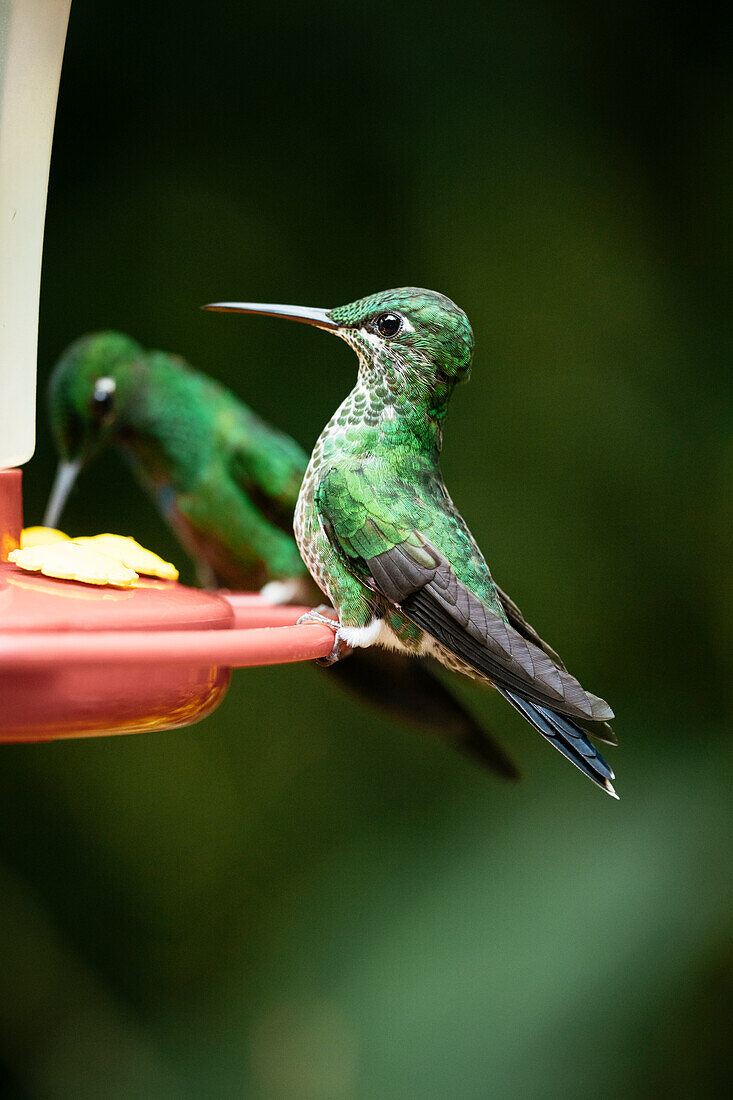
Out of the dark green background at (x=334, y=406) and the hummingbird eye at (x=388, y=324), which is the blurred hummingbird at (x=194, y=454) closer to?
the dark green background at (x=334, y=406)

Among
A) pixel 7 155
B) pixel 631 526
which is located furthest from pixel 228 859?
pixel 7 155

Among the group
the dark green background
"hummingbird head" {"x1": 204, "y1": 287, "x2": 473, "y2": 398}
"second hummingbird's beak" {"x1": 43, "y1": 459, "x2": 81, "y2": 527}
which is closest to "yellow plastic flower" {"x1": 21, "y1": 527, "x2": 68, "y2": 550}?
"hummingbird head" {"x1": 204, "y1": 287, "x2": 473, "y2": 398}

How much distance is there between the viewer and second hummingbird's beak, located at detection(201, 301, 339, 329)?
117 cm

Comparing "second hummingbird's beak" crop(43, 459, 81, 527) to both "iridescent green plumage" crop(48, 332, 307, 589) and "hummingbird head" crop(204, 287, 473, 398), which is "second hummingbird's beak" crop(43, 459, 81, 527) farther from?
"hummingbird head" crop(204, 287, 473, 398)

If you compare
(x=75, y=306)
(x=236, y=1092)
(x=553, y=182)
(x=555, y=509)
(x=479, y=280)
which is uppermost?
(x=553, y=182)

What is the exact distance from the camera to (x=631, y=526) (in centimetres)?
305

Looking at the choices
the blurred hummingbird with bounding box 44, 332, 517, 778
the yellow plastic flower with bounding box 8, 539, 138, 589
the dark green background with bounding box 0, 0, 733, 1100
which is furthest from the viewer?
the dark green background with bounding box 0, 0, 733, 1100

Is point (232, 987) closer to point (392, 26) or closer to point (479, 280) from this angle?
point (479, 280)

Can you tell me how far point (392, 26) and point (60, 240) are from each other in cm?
108

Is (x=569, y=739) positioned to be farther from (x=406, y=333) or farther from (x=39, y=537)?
(x=39, y=537)

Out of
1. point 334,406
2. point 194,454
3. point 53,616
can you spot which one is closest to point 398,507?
point 53,616

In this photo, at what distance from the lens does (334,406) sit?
122 inches

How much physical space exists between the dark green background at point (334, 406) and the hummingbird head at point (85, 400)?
500 mm

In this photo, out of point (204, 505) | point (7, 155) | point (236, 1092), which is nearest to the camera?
point (7, 155)
